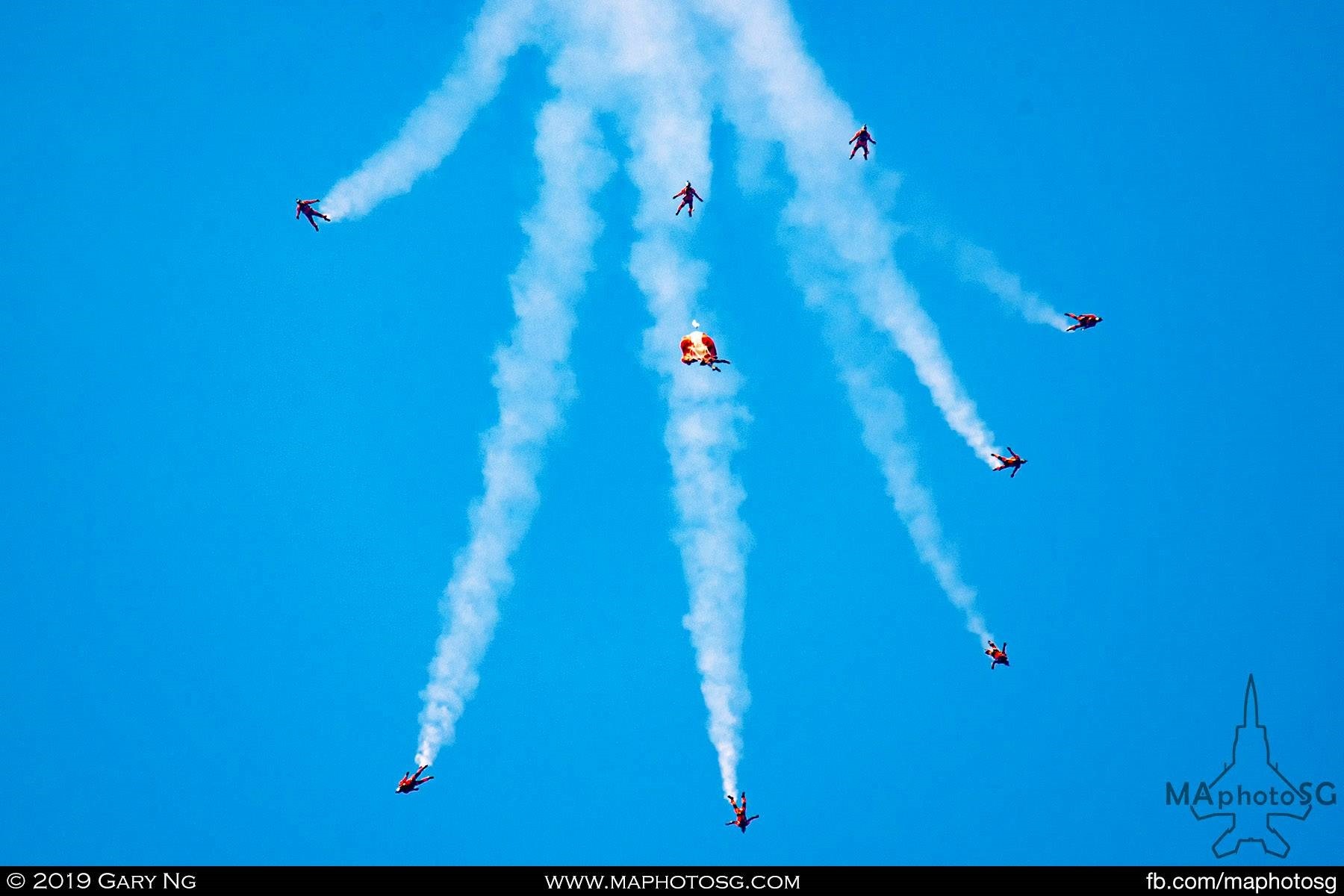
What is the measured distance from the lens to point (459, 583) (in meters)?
26.8

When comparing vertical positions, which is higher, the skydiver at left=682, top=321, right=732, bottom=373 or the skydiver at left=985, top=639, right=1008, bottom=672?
the skydiver at left=682, top=321, right=732, bottom=373

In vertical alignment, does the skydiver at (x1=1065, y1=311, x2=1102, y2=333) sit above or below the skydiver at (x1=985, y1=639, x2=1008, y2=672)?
above

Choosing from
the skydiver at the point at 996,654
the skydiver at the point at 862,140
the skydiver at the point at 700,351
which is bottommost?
the skydiver at the point at 996,654

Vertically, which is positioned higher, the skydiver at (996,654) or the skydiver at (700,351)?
the skydiver at (700,351)

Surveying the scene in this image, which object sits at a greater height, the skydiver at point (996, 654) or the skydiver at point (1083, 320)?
the skydiver at point (1083, 320)

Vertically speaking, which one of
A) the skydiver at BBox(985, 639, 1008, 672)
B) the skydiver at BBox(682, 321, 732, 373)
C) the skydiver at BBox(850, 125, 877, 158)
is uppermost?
the skydiver at BBox(850, 125, 877, 158)
